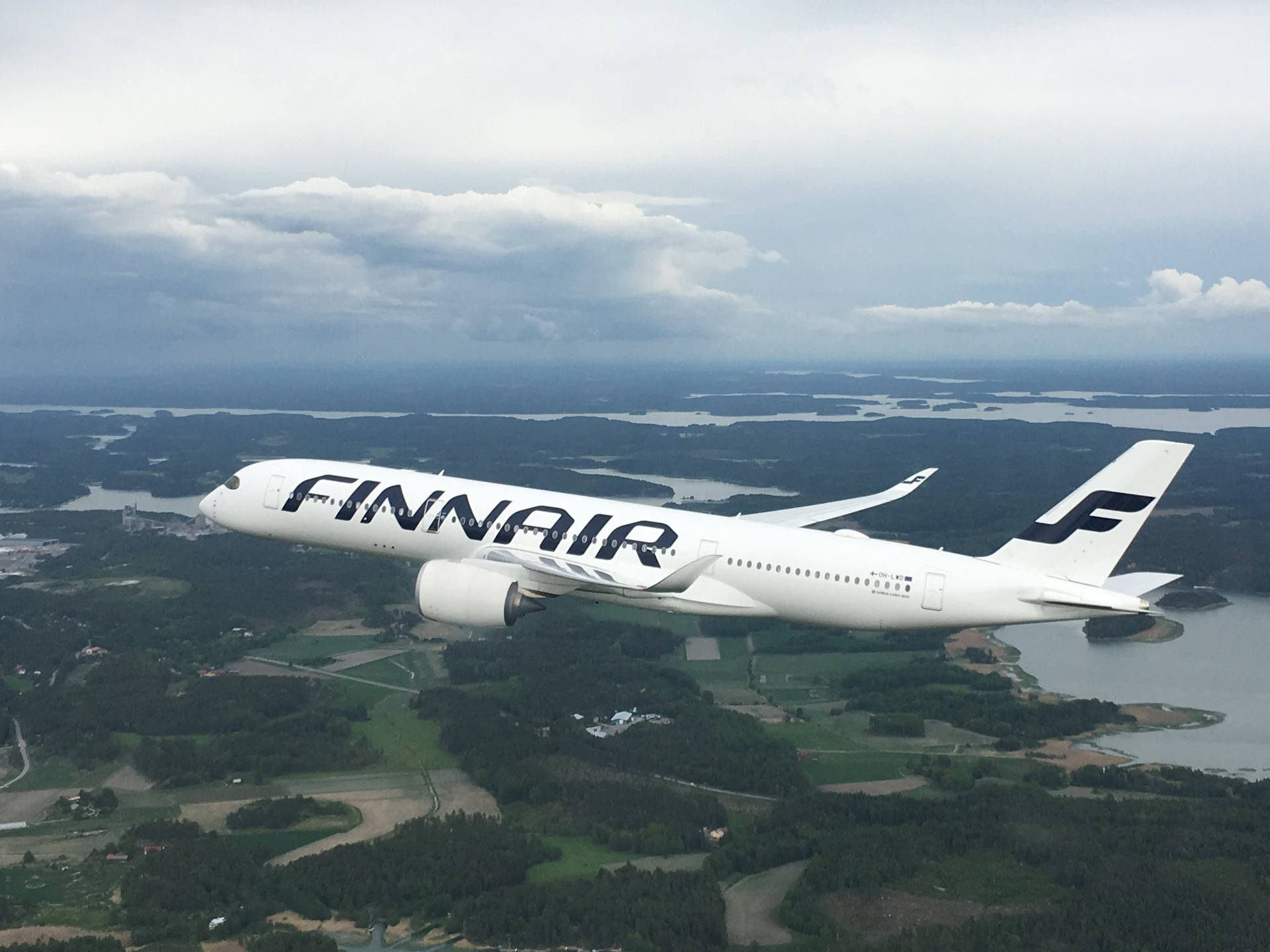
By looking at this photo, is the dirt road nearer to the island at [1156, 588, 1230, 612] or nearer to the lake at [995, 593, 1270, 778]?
the lake at [995, 593, 1270, 778]

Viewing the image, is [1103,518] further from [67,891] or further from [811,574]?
[67,891]

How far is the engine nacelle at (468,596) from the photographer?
4869 cm

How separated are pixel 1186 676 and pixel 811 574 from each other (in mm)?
90983

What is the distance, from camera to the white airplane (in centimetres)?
4609

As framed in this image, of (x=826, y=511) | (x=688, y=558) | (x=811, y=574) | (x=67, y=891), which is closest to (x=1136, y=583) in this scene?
(x=811, y=574)

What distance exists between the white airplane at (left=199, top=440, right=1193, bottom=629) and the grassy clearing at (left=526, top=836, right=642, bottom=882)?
35.5 metres

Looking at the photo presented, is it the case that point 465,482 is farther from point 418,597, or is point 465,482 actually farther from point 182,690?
point 182,690

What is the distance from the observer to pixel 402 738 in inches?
3986

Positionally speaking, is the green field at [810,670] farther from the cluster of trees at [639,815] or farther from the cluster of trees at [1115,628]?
the cluster of trees at [639,815]

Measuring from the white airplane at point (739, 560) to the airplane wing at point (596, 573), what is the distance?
0.09 m

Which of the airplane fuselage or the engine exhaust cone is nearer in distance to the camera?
the airplane fuselage

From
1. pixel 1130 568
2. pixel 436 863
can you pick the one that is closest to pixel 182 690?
pixel 436 863

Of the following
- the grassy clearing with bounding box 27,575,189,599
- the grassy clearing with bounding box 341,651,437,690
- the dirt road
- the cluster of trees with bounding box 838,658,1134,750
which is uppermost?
the grassy clearing with bounding box 27,575,189,599

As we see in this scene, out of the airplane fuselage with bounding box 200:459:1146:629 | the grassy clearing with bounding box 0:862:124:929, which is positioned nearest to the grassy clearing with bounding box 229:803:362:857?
the grassy clearing with bounding box 0:862:124:929
